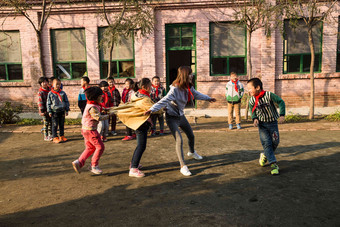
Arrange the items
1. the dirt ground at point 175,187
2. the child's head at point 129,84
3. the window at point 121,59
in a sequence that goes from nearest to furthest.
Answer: the dirt ground at point 175,187
the child's head at point 129,84
the window at point 121,59

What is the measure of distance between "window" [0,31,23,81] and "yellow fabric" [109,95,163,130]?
34.0ft

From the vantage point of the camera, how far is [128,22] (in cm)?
1135

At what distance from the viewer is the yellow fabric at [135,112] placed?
519 cm

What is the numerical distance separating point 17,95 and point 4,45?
2358mm

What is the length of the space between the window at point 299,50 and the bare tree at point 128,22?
18.8 feet

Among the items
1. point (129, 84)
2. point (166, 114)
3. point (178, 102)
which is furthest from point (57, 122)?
point (178, 102)

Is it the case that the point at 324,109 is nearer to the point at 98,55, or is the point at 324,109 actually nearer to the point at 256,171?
the point at 256,171

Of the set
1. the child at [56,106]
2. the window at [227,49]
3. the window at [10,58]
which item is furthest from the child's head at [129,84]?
the window at [10,58]

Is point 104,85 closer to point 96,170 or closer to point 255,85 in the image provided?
point 96,170

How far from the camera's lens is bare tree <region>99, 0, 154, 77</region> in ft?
35.7

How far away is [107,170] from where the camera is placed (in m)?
5.68

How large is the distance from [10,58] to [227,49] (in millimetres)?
9742

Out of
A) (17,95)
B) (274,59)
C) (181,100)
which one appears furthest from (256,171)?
(17,95)

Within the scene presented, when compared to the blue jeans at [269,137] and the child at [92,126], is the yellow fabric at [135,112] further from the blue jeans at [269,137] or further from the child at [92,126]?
the blue jeans at [269,137]
